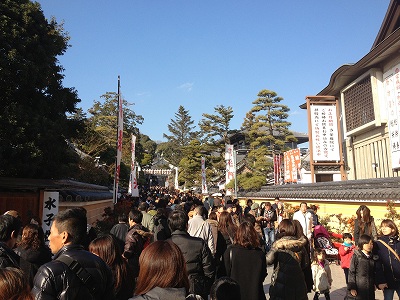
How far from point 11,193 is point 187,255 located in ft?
25.4

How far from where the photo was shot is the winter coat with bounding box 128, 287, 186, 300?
206 cm

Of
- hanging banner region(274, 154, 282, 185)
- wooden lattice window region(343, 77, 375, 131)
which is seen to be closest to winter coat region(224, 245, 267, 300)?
wooden lattice window region(343, 77, 375, 131)

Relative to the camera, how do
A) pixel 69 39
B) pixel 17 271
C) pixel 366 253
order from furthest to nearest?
pixel 69 39, pixel 366 253, pixel 17 271

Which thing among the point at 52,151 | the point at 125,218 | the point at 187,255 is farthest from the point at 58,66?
the point at 187,255

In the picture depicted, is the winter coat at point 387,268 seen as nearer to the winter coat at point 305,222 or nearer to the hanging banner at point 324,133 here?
the winter coat at point 305,222

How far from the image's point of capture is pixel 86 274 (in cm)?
232

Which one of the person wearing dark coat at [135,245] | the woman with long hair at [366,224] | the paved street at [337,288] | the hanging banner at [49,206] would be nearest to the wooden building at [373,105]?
the paved street at [337,288]

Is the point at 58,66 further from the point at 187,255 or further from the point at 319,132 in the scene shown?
the point at 319,132

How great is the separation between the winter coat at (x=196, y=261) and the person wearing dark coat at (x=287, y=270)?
2.36 feet

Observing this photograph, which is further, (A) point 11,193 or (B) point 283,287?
(A) point 11,193

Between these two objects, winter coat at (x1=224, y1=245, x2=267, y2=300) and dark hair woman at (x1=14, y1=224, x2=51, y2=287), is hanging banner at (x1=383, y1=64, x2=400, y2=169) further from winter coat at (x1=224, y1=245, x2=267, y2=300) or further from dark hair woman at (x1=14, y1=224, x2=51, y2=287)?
dark hair woman at (x1=14, y1=224, x2=51, y2=287)

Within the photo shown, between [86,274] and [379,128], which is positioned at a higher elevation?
[379,128]

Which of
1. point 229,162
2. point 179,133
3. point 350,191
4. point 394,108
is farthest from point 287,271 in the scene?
point 179,133

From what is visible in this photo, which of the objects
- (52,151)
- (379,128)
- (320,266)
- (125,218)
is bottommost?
(320,266)
